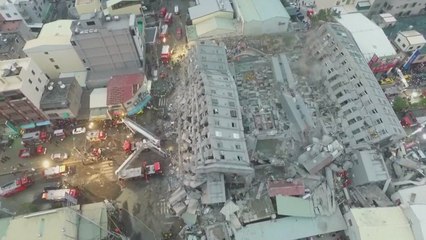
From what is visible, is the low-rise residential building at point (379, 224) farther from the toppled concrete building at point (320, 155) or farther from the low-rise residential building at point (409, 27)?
the low-rise residential building at point (409, 27)

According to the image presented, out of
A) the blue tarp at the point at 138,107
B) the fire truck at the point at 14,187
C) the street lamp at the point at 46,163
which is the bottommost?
the fire truck at the point at 14,187

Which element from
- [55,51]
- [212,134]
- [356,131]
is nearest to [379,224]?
[356,131]

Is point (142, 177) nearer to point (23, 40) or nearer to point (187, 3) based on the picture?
point (23, 40)

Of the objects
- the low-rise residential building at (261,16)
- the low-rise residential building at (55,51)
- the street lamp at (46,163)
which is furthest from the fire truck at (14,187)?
the low-rise residential building at (261,16)

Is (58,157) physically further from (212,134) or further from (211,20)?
(211,20)

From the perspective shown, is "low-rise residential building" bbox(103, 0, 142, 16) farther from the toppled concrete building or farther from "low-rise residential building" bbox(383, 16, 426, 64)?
"low-rise residential building" bbox(383, 16, 426, 64)

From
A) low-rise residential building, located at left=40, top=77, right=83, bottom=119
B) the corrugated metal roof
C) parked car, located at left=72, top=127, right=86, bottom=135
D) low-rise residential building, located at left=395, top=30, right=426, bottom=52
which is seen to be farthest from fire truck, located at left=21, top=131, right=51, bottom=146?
low-rise residential building, located at left=395, top=30, right=426, bottom=52

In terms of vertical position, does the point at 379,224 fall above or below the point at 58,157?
below
